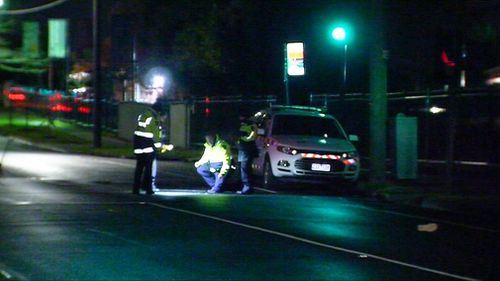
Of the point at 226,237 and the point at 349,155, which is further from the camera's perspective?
the point at 349,155

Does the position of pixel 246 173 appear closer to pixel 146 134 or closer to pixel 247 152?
pixel 247 152

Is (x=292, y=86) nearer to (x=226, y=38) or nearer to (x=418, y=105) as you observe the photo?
(x=226, y=38)

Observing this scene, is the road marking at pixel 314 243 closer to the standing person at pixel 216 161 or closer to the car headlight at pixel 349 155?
the standing person at pixel 216 161

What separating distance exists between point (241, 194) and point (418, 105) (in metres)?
9.48

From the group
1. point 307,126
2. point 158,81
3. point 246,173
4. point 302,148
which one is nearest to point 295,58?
point 307,126

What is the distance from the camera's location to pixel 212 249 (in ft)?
39.7

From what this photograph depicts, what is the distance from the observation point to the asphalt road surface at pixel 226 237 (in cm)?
1074

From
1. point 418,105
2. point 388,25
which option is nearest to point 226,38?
point 388,25

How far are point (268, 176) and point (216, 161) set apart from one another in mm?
2013

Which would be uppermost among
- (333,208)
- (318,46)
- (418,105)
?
(318,46)

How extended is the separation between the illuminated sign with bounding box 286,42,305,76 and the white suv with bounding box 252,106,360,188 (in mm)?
5195

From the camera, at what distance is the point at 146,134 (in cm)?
1820

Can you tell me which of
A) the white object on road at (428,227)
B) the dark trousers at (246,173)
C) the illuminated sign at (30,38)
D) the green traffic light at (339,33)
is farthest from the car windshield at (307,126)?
the illuminated sign at (30,38)

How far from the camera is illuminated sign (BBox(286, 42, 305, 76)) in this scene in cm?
2725
